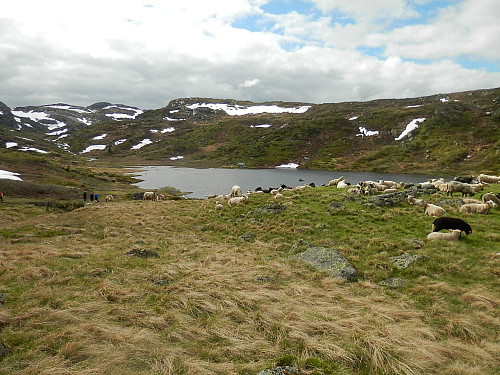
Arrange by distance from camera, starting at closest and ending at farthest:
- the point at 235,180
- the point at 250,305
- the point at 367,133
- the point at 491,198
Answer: the point at 250,305 → the point at 491,198 → the point at 235,180 → the point at 367,133

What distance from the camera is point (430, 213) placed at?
70.3 feet

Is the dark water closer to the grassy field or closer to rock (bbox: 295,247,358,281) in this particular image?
the grassy field

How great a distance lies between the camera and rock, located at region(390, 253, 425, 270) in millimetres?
14048

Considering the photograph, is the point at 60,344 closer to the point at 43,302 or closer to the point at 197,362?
the point at 43,302

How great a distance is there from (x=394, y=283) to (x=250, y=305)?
22.3 ft

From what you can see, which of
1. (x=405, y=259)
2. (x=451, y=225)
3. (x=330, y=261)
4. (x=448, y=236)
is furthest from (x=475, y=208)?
(x=330, y=261)

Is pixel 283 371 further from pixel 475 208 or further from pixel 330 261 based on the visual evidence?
pixel 475 208

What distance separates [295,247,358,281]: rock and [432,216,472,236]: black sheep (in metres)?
7.12

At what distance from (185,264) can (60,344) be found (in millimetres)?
7786

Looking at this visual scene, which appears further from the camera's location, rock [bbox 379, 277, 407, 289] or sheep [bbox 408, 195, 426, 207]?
sheep [bbox 408, 195, 426, 207]

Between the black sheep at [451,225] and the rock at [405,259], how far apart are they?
442 centimetres

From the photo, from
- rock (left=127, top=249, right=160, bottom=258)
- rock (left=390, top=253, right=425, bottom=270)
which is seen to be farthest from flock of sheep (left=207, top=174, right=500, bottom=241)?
rock (left=127, top=249, right=160, bottom=258)

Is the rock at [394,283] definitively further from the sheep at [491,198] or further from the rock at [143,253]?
the sheep at [491,198]

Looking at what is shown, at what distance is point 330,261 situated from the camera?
15133mm
